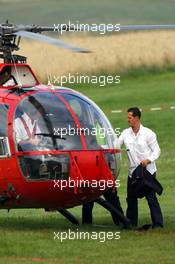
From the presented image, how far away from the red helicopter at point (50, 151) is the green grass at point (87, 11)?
32.1 metres

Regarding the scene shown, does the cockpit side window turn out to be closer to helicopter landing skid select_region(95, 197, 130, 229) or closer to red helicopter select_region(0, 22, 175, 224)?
red helicopter select_region(0, 22, 175, 224)

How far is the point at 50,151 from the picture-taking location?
1620 cm

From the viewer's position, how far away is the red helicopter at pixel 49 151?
53.2 feet

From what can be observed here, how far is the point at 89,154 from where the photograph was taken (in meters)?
16.3

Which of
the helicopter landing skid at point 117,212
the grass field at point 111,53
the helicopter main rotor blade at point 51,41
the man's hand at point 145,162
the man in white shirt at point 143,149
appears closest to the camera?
the helicopter main rotor blade at point 51,41

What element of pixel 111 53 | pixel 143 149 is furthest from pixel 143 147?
pixel 111 53

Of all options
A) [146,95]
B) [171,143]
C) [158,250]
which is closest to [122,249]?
[158,250]

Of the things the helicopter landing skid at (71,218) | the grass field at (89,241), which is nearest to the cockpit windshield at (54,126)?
the grass field at (89,241)

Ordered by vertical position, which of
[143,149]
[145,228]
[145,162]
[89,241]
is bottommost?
Result: [145,228]

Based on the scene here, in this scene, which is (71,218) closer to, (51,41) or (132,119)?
(132,119)

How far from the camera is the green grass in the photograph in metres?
50.4

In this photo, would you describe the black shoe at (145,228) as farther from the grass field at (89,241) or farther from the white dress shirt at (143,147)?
the white dress shirt at (143,147)

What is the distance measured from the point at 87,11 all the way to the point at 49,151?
37.0 metres

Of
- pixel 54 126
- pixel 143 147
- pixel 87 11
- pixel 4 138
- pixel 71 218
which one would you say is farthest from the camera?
pixel 87 11
